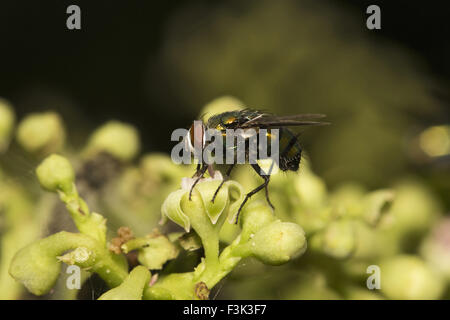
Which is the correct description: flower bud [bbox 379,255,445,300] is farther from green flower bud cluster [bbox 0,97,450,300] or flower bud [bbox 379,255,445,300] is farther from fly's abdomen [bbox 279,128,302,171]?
fly's abdomen [bbox 279,128,302,171]

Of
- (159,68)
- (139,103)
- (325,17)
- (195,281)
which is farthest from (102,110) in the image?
(195,281)

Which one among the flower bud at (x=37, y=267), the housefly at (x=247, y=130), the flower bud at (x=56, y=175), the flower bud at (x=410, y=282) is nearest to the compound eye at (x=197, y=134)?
the housefly at (x=247, y=130)

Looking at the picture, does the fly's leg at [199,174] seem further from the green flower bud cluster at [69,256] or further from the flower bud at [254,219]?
the green flower bud cluster at [69,256]

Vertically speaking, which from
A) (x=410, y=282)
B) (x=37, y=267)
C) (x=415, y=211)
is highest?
(x=37, y=267)

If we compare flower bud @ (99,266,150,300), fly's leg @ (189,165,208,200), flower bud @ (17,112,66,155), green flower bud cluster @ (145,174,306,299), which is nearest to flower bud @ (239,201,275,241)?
green flower bud cluster @ (145,174,306,299)

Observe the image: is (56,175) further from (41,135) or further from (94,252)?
(41,135)

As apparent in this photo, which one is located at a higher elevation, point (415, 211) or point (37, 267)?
point (37, 267)

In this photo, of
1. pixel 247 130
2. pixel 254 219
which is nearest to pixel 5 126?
pixel 247 130
